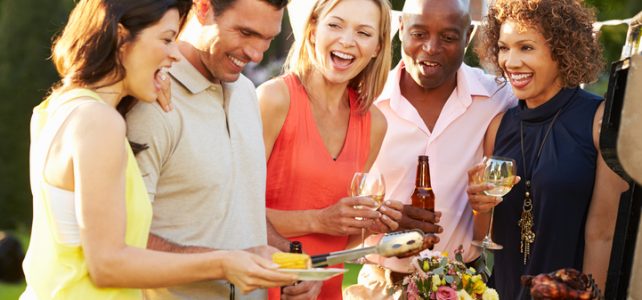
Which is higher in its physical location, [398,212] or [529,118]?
[529,118]

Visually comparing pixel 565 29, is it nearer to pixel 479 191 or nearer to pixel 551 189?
pixel 551 189

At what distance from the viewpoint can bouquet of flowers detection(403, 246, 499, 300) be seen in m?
3.61

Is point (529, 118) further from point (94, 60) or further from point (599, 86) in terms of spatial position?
point (599, 86)

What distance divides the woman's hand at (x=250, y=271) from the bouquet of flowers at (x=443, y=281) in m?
1.10

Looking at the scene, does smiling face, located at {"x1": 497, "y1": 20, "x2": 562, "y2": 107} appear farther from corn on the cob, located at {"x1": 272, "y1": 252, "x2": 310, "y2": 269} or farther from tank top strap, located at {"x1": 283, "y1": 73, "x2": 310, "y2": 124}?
corn on the cob, located at {"x1": 272, "y1": 252, "x2": 310, "y2": 269}

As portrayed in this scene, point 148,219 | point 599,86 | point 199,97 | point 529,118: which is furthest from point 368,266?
point 599,86

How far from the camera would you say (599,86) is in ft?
44.2

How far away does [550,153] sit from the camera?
4.16 meters

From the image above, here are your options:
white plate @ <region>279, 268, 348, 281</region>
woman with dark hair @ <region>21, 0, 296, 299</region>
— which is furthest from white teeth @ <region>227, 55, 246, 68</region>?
white plate @ <region>279, 268, 348, 281</region>

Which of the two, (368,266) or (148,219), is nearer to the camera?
(148,219)

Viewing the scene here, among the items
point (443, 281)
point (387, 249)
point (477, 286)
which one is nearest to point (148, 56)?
point (387, 249)

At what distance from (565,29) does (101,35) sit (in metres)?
2.42

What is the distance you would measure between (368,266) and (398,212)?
0.82 m

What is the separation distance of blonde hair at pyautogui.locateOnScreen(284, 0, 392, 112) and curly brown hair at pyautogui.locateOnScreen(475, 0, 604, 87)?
0.65 metres
